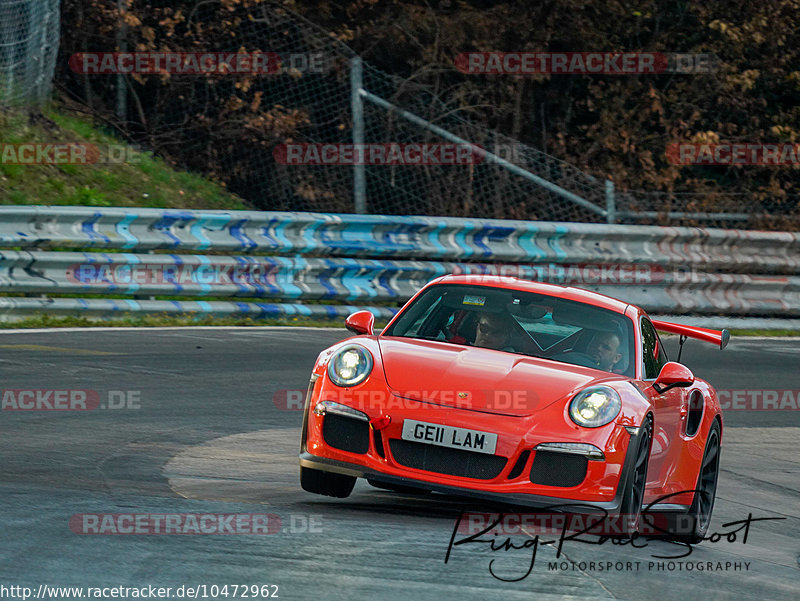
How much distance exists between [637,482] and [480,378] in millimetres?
911

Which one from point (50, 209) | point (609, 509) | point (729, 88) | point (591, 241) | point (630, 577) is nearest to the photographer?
point (630, 577)

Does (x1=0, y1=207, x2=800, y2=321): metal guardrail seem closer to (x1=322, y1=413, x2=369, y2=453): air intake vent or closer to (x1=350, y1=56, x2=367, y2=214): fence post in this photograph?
(x1=350, y1=56, x2=367, y2=214): fence post

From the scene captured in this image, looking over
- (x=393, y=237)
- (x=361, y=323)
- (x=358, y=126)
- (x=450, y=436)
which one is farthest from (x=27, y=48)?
(x=450, y=436)

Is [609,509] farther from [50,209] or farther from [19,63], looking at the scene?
[19,63]

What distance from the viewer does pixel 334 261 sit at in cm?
1540

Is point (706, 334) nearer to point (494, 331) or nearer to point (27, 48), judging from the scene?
point (494, 331)

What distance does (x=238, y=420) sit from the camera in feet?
31.6

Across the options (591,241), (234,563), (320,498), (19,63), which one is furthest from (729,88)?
(234,563)

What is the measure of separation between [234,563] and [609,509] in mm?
1949

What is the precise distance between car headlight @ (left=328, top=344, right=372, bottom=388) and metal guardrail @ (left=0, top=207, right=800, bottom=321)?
7167 millimetres

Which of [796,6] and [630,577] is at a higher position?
[796,6]

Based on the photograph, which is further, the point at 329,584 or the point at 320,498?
the point at 320,498

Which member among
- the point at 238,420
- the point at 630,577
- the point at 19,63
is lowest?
the point at 238,420

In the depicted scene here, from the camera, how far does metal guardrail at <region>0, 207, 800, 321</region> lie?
1368 cm
